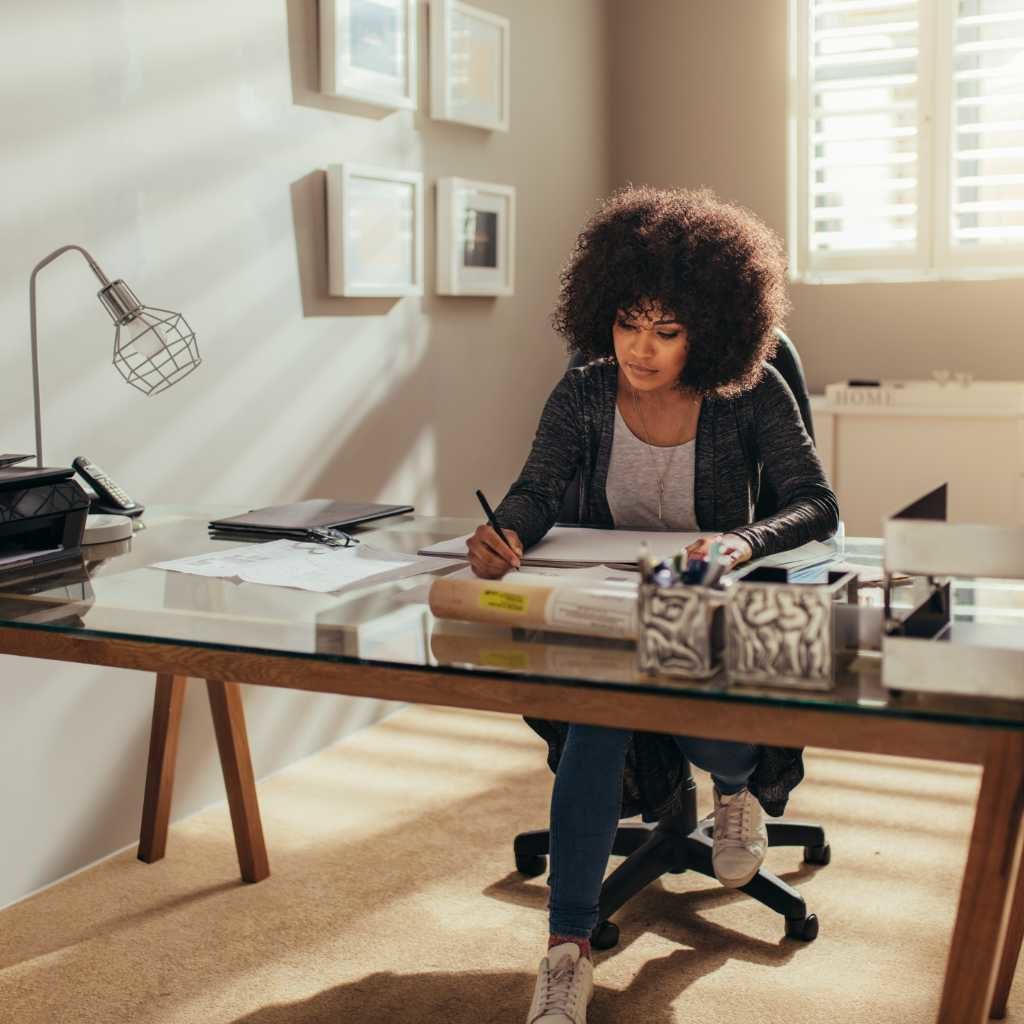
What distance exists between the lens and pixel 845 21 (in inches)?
163

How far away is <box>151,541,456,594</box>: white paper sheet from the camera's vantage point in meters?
1.64

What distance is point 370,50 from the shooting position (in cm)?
306

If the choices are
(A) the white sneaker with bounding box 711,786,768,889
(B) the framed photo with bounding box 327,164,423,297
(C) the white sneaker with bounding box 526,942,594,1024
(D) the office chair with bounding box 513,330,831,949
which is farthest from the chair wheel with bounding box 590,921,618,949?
(B) the framed photo with bounding box 327,164,423,297

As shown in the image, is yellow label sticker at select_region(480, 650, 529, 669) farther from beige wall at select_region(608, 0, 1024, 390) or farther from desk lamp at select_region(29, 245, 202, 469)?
beige wall at select_region(608, 0, 1024, 390)

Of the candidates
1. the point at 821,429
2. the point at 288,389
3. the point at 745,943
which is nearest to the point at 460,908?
the point at 745,943

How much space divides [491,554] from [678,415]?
63cm

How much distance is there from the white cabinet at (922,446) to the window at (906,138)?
0.47m

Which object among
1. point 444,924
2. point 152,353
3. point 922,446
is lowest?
point 444,924

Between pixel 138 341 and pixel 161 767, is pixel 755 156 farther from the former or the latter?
pixel 161 767

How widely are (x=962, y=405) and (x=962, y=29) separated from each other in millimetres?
1147

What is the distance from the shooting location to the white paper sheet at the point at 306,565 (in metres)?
1.64

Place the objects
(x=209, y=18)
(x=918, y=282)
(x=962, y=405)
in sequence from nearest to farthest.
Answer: (x=209, y=18), (x=962, y=405), (x=918, y=282)

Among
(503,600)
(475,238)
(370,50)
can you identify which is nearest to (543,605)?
(503,600)

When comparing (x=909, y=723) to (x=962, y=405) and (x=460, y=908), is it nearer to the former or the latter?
(x=460, y=908)
